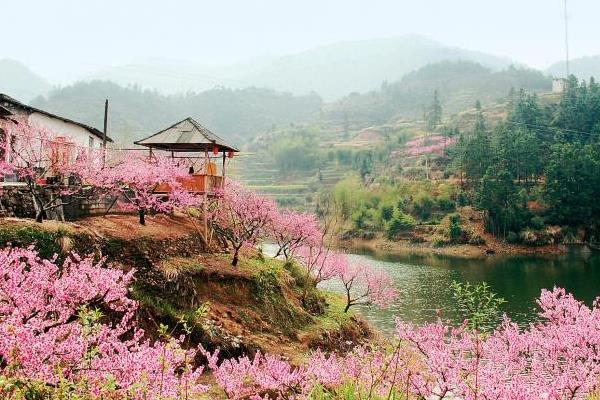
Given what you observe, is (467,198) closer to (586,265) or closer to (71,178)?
(586,265)

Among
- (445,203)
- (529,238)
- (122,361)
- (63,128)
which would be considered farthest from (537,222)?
(122,361)

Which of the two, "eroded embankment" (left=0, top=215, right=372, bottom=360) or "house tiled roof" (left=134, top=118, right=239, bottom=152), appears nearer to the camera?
"eroded embankment" (left=0, top=215, right=372, bottom=360)

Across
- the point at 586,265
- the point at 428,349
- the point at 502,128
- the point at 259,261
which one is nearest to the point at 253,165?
the point at 502,128

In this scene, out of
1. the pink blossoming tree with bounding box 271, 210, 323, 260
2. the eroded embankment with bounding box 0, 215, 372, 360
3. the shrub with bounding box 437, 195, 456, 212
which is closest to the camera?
the eroded embankment with bounding box 0, 215, 372, 360

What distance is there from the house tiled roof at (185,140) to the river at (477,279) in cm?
1634

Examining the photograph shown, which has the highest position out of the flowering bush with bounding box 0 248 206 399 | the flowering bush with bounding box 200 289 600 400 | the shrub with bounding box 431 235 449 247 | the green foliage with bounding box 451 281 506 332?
the flowering bush with bounding box 0 248 206 399

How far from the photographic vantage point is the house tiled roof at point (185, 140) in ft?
71.8

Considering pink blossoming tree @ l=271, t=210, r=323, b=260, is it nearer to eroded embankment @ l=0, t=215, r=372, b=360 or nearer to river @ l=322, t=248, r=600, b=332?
eroded embankment @ l=0, t=215, r=372, b=360

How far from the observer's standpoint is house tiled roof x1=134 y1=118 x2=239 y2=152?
21.9 m

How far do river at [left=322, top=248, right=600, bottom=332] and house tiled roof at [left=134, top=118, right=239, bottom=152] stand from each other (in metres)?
16.3

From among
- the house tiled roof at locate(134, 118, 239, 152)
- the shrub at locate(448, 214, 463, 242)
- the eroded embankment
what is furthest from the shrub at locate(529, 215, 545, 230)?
the house tiled roof at locate(134, 118, 239, 152)

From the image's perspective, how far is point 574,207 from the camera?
69.6 meters

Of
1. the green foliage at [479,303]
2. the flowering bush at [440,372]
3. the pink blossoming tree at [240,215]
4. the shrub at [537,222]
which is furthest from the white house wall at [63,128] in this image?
the shrub at [537,222]

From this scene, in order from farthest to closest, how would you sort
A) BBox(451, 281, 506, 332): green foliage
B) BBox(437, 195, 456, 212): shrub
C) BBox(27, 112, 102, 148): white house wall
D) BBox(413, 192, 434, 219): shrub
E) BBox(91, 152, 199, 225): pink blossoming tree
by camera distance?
1. BBox(413, 192, 434, 219): shrub
2. BBox(437, 195, 456, 212): shrub
3. BBox(27, 112, 102, 148): white house wall
4. BBox(91, 152, 199, 225): pink blossoming tree
5. BBox(451, 281, 506, 332): green foliage
